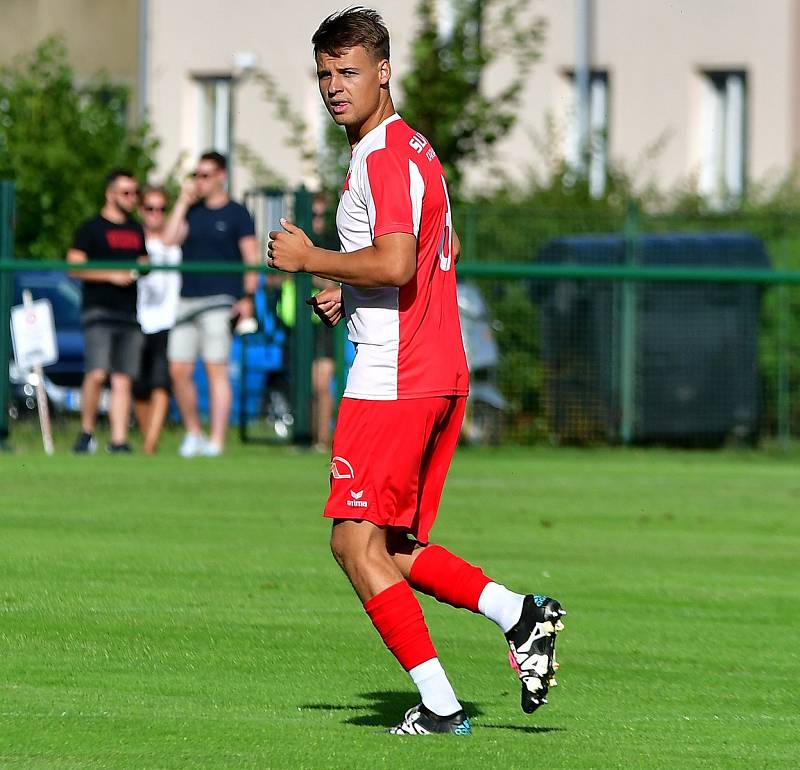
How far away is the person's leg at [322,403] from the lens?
55.8 ft

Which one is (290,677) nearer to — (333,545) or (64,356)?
(333,545)

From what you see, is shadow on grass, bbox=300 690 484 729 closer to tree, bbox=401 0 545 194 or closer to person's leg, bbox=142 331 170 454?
person's leg, bbox=142 331 170 454

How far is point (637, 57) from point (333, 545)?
87.3 ft

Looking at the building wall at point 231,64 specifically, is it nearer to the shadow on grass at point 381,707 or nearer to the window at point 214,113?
the window at point 214,113

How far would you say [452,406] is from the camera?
5.79 metres

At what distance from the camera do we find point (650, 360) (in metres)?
18.6

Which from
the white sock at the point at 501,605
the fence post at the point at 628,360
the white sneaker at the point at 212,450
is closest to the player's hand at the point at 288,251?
the white sock at the point at 501,605

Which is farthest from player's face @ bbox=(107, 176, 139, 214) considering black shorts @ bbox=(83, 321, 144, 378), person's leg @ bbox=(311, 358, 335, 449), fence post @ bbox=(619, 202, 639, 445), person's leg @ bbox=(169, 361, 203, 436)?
fence post @ bbox=(619, 202, 639, 445)

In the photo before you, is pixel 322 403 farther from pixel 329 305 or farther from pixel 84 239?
pixel 329 305

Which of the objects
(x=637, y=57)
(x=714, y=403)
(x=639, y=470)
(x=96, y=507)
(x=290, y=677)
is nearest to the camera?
(x=290, y=677)

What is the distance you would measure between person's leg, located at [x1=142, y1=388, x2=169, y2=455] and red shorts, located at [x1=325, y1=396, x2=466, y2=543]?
10.6 m

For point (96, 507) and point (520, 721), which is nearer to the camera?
point (520, 721)

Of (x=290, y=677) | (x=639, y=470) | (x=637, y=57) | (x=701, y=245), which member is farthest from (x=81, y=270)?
(x=637, y=57)

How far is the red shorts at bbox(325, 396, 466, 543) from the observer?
18.4 feet
